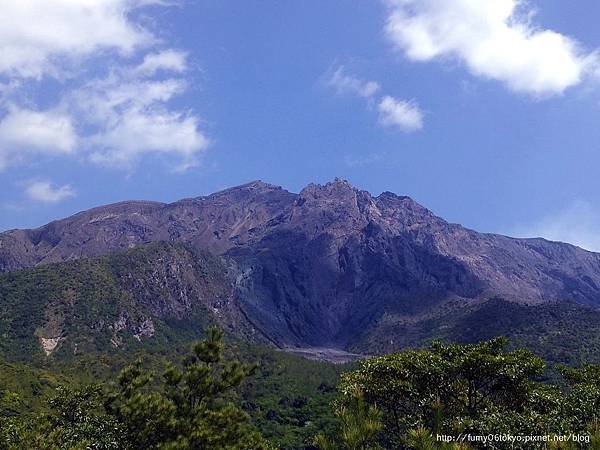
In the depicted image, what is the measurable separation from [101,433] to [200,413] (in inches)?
224

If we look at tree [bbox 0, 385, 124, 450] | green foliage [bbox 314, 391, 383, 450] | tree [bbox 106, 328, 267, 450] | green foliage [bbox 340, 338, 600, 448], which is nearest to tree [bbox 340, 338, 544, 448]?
green foliage [bbox 340, 338, 600, 448]

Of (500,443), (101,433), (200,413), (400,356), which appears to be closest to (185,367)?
(200,413)

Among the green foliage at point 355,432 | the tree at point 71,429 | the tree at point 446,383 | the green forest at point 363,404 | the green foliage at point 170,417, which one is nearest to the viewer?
the green foliage at point 355,432

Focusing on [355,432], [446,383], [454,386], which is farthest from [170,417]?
[454,386]

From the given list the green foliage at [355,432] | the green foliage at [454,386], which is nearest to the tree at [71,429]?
the green foliage at [355,432]

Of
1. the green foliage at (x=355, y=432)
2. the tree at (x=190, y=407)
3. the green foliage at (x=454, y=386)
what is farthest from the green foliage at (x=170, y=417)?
the green foliage at (x=355, y=432)

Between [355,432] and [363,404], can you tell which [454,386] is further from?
[355,432]

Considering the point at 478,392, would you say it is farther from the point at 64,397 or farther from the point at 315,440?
the point at 64,397

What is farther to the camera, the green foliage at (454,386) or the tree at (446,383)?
the tree at (446,383)

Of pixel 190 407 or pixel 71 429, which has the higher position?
pixel 190 407

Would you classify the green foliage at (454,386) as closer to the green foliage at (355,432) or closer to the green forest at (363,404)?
the green forest at (363,404)

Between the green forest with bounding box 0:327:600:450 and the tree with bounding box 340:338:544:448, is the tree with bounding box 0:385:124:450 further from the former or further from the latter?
the tree with bounding box 340:338:544:448

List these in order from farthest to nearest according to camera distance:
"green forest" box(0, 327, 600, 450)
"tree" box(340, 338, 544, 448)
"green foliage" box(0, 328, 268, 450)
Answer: "tree" box(340, 338, 544, 448) < "green foliage" box(0, 328, 268, 450) < "green forest" box(0, 327, 600, 450)

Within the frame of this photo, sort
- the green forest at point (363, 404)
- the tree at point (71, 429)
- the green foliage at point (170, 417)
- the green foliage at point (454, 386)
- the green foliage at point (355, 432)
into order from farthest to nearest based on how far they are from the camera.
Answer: the green foliage at point (454, 386), the green foliage at point (170, 417), the tree at point (71, 429), the green forest at point (363, 404), the green foliage at point (355, 432)
